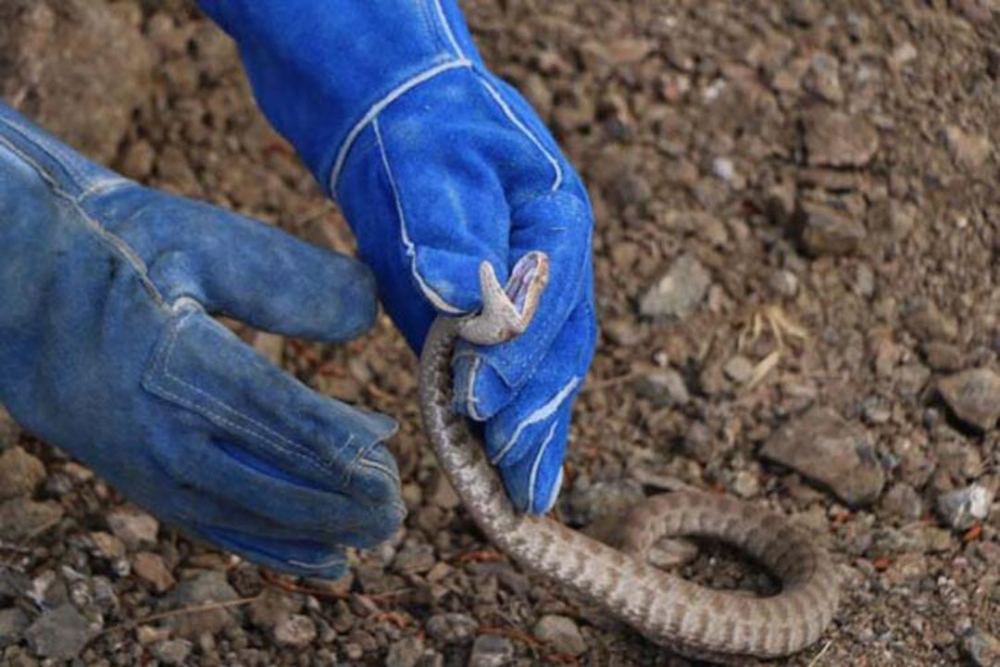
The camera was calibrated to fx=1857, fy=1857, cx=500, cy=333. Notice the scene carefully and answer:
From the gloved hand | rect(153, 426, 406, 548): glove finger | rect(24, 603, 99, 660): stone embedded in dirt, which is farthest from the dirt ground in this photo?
the gloved hand

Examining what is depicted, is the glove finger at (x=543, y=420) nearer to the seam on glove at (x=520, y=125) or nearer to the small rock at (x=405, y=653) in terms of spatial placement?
the seam on glove at (x=520, y=125)

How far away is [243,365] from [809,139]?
86.4 inches

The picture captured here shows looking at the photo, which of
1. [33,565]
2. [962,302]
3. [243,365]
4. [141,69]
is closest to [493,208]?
[243,365]

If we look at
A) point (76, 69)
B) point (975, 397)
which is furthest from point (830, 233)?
point (76, 69)

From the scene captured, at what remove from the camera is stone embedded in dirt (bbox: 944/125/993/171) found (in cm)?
508

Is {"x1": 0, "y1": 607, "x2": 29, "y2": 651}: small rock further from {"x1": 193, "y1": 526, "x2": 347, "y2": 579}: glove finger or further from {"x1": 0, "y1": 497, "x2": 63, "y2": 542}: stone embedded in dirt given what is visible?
{"x1": 193, "y1": 526, "x2": 347, "y2": 579}: glove finger

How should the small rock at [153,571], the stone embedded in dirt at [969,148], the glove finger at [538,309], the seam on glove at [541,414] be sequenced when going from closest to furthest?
the glove finger at [538,309] < the seam on glove at [541,414] < the small rock at [153,571] < the stone embedded in dirt at [969,148]

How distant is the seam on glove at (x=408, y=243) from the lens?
3.48m

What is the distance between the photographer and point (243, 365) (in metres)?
3.61

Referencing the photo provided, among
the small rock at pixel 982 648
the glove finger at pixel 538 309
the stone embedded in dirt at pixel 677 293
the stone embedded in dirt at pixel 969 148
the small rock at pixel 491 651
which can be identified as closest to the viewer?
the glove finger at pixel 538 309

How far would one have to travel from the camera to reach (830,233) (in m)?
4.97

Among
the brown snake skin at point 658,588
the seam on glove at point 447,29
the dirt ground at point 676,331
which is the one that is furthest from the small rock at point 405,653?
the seam on glove at point 447,29

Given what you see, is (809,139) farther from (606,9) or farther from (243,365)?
(243,365)

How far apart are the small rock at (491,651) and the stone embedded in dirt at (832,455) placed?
0.89 metres
